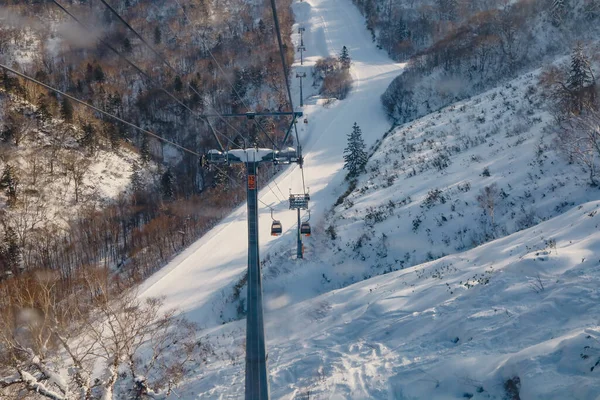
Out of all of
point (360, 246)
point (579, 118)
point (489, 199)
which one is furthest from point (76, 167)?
point (579, 118)

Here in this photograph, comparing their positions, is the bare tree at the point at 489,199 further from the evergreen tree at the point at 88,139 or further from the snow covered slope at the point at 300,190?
the evergreen tree at the point at 88,139

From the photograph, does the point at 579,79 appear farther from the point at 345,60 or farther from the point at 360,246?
the point at 345,60

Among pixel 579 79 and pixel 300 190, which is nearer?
pixel 579 79

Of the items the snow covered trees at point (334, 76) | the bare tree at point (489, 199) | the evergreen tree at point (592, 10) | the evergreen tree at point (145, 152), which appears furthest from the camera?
the snow covered trees at point (334, 76)

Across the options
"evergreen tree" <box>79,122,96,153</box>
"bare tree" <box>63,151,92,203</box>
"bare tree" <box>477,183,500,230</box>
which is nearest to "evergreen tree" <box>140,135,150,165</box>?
"evergreen tree" <box>79,122,96,153</box>

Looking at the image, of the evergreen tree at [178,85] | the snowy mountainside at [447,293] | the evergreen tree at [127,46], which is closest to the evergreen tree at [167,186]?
the evergreen tree at [178,85]

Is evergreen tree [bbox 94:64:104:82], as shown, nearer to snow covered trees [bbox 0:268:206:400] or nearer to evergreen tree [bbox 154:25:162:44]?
evergreen tree [bbox 154:25:162:44]
